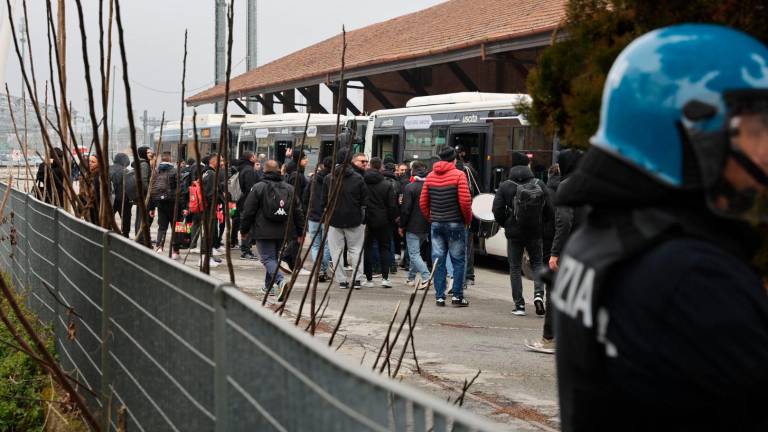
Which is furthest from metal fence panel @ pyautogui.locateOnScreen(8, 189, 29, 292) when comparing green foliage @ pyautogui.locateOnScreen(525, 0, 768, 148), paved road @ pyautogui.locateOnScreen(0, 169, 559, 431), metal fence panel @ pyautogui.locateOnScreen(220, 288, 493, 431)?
metal fence panel @ pyautogui.locateOnScreen(220, 288, 493, 431)

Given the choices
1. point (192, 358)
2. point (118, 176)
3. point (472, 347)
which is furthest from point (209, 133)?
point (192, 358)

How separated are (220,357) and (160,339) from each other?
0.83m

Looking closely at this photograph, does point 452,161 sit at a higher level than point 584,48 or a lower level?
lower

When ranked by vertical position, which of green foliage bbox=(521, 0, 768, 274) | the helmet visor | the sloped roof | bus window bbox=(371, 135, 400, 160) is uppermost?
the sloped roof

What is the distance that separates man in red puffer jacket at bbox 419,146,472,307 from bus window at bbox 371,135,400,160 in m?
8.61

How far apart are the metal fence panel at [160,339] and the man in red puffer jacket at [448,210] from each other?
303 inches

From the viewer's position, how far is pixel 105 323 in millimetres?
4641

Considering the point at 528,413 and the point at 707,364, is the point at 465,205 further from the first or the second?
the point at 707,364

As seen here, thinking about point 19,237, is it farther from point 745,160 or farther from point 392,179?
point 745,160

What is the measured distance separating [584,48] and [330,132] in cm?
2076

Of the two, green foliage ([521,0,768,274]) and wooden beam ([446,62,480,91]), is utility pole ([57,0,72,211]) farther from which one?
wooden beam ([446,62,480,91])

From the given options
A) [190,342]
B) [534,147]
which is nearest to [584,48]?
[190,342]

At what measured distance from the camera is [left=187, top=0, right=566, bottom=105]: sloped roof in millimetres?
21828

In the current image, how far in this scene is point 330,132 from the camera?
24.1m
